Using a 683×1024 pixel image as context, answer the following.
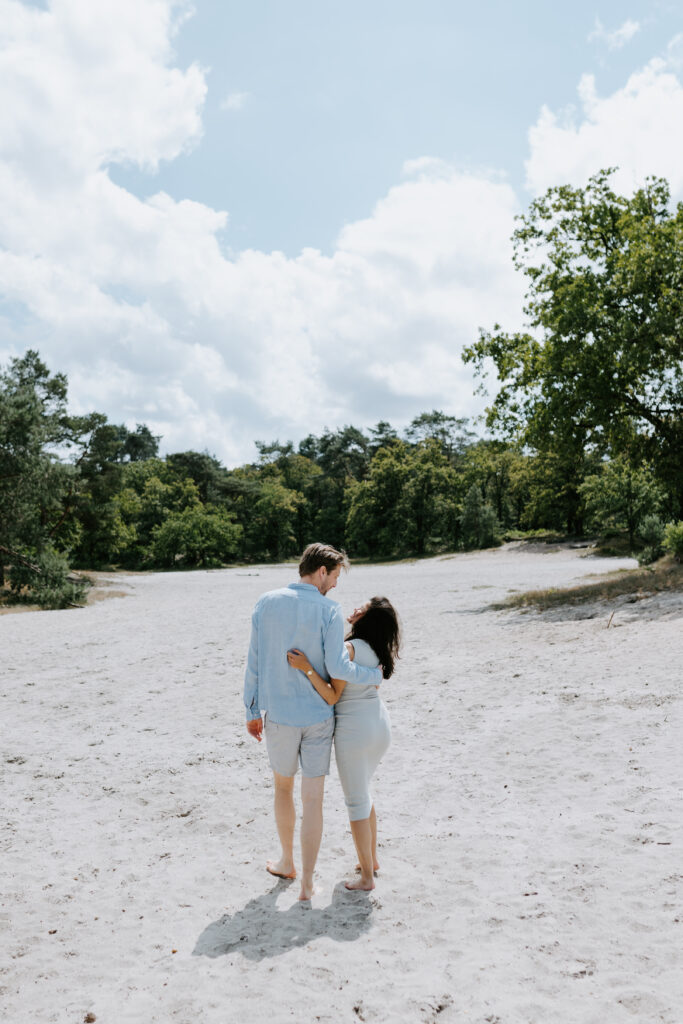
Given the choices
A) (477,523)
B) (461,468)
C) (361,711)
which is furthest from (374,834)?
(461,468)

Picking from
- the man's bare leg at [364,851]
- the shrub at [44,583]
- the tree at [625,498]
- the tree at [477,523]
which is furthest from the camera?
the tree at [477,523]

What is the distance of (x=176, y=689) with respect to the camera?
1034cm

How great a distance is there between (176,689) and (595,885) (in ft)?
23.8

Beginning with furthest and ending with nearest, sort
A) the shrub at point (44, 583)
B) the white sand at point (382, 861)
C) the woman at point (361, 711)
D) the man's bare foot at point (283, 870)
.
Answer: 1. the shrub at point (44, 583)
2. the man's bare foot at point (283, 870)
3. the woman at point (361, 711)
4. the white sand at point (382, 861)


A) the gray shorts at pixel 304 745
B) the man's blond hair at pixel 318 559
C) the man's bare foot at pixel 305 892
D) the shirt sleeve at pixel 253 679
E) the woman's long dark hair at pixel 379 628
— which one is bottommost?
the man's bare foot at pixel 305 892

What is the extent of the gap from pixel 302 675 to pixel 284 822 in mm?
1045

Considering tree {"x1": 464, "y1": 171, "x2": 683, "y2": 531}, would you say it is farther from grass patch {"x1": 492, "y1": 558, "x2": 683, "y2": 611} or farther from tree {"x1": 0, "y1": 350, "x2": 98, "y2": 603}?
tree {"x1": 0, "y1": 350, "x2": 98, "y2": 603}

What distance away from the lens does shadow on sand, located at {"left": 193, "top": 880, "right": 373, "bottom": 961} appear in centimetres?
374

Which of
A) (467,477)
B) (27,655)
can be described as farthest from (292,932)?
(467,477)

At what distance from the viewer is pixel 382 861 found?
480 cm

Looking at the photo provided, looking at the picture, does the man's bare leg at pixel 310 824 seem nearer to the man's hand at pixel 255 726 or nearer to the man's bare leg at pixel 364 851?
the man's bare leg at pixel 364 851

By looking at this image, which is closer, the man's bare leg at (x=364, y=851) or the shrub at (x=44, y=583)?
the man's bare leg at (x=364, y=851)

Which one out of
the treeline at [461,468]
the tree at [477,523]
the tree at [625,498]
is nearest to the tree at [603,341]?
the treeline at [461,468]

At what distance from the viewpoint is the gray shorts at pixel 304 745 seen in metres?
4.02
